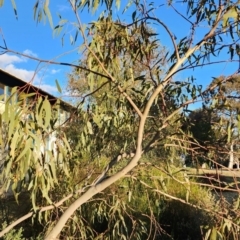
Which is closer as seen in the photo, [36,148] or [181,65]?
[36,148]

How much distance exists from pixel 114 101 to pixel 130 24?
24.2 inches

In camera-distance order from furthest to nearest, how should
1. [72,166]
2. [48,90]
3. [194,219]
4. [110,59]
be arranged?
[194,219] < [72,166] < [110,59] < [48,90]

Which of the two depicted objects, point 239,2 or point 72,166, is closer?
point 239,2

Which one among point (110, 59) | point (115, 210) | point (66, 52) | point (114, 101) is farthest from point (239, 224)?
point (66, 52)

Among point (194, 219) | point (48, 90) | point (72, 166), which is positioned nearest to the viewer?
point (48, 90)

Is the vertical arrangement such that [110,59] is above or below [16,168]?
above

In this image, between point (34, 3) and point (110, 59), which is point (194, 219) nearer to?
point (110, 59)

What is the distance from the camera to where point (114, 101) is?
3.34m

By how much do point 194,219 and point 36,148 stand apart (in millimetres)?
4230

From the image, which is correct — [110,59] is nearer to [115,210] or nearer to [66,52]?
[66,52]

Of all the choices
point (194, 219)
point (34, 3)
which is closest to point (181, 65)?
point (34, 3)

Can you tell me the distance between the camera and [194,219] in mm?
6109

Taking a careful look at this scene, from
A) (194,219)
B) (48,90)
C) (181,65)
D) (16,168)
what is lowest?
(194,219)

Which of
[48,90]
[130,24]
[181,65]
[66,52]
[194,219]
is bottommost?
[194,219]
